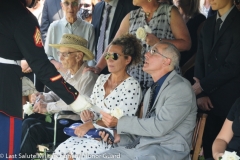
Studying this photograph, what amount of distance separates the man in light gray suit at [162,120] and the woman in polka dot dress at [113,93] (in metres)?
0.29

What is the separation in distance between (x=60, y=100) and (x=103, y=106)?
722 millimetres

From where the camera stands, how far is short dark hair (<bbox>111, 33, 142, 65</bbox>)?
16.9 ft

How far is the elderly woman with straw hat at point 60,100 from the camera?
5.37m

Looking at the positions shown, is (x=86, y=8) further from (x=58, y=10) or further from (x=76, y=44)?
(x=76, y=44)

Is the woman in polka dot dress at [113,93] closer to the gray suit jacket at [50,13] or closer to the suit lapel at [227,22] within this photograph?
the suit lapel at [227,22]

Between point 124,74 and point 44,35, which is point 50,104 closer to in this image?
point 124,74

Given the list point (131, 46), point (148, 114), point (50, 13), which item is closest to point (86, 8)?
point (50, 13)

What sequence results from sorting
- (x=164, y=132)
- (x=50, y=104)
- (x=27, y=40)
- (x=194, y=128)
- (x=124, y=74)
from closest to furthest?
(x=27, y=40), (x=164, y=132), (x=194, y=128), (x=124, y=74), (x=50, y=104)

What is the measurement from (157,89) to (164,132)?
0.44m

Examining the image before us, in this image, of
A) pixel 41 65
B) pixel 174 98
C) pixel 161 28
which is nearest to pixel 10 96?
pixel 41 65

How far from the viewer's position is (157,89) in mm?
4621

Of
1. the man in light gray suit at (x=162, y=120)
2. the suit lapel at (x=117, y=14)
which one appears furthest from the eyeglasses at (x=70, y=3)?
the man in light gray suit at (x=162, y=120)

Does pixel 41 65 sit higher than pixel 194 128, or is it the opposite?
pixel 41 65

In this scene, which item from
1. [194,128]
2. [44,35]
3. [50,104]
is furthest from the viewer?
[44,35]
